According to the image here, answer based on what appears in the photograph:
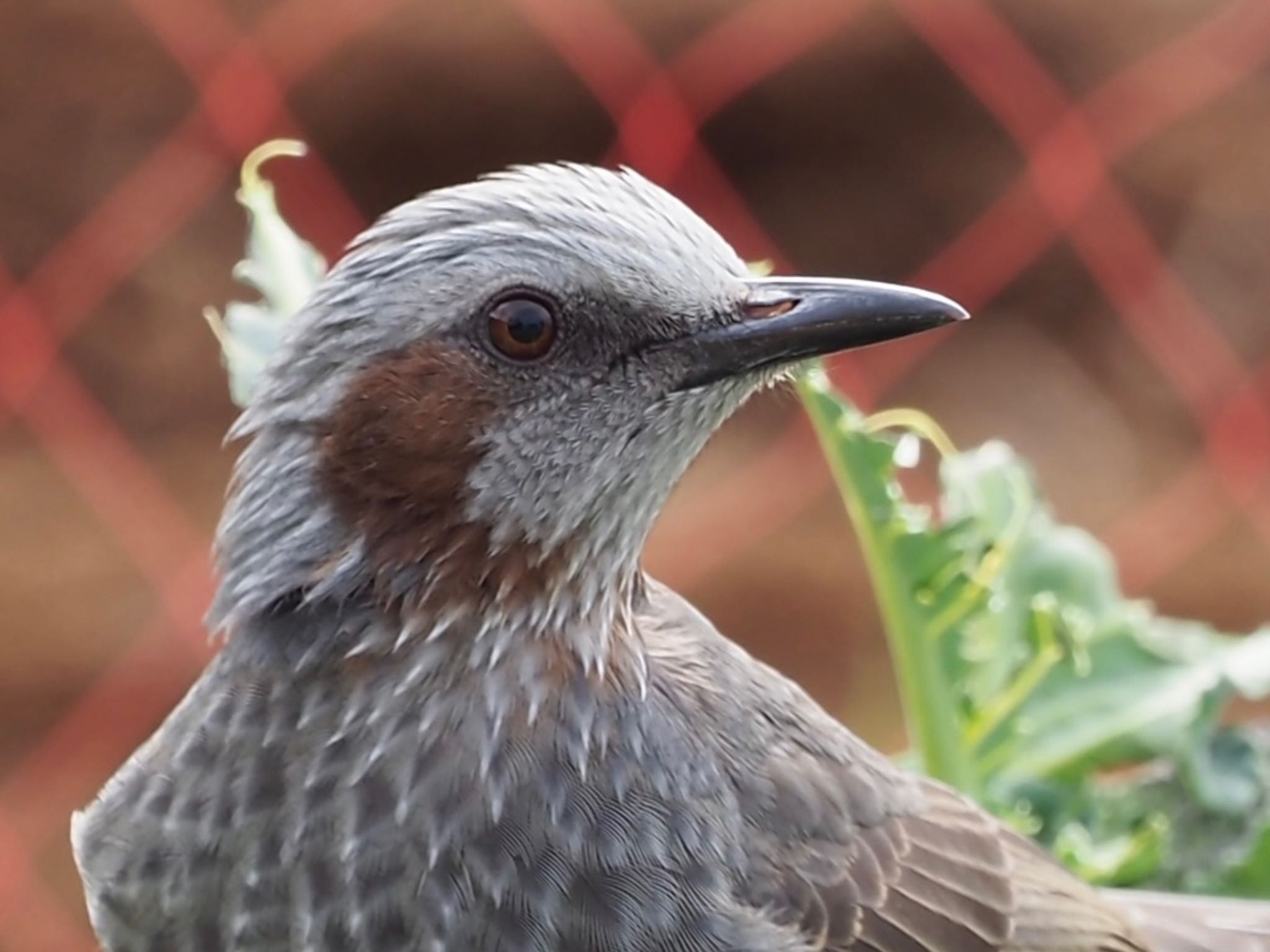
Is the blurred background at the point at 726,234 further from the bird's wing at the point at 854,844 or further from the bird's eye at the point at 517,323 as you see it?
the bird's eye at the point at 517,323

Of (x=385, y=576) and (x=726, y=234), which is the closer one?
(x=385, y=576)

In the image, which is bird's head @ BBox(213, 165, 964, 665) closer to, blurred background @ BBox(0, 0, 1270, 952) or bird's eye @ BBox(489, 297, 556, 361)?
bird's eye @ BBox(489, 297, 556, 361)

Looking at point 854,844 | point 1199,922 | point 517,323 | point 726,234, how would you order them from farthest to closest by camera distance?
point 726,234
point 1199,922
point 854,844
point 517,323

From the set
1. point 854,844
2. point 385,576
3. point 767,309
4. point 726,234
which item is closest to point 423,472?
point 385,576

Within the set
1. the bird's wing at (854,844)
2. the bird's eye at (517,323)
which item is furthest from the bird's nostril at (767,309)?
the bird's wing at (854,844)

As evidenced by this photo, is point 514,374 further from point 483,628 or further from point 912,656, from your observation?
point 912,656

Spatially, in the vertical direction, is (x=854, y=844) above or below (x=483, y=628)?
below

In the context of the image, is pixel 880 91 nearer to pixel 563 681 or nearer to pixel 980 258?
pixel 980 258
